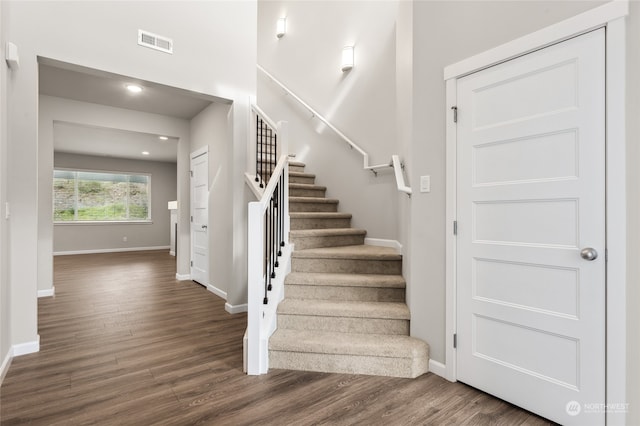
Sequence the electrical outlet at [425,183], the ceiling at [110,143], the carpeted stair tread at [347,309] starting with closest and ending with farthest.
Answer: the electrical outlet at [425,183] < the carpeted stair tread at [347,309] < the ceiling at [110,143]

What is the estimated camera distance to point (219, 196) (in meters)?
4.50

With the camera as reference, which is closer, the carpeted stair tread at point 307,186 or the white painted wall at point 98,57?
the white painted wall at point 98,57

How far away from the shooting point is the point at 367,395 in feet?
6.79

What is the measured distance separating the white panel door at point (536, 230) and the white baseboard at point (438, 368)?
11 centimetres

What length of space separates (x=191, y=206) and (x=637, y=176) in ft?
17.7

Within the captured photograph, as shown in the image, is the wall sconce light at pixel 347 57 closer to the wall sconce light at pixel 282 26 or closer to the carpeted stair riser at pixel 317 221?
the wall sconce light at pixel 282 26

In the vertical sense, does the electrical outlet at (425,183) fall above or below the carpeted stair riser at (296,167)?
below

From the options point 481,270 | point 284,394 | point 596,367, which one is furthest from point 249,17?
point 596,367

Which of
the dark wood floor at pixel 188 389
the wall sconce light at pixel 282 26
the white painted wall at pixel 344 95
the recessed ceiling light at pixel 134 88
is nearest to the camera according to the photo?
the dark wood floor at pixel 188 389

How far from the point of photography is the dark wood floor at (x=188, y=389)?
1.85m

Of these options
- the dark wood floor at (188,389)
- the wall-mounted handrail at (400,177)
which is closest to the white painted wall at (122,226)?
the dark wood floor at (188,389)

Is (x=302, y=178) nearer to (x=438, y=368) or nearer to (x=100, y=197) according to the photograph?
(x=438, y=368)

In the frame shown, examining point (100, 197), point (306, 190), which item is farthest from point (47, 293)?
point (100, 197)

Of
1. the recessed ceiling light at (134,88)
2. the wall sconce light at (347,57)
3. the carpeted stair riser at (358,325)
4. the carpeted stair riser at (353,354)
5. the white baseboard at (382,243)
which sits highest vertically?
the wall sconce light at (347,57)
